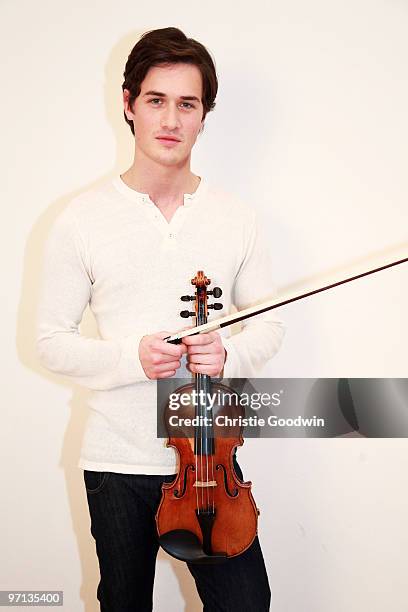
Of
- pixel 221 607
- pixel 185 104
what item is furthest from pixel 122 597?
pixel 185 104

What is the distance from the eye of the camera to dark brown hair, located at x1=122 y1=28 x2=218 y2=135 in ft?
4.25

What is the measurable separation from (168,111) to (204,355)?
46 centimetres

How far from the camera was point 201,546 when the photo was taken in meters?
1.19

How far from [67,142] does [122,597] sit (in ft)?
3.48

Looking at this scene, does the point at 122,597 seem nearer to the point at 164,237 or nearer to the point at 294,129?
the point at 164,237

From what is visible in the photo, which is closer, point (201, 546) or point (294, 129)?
point (201, 546)

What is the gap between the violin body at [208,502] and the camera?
1.19m

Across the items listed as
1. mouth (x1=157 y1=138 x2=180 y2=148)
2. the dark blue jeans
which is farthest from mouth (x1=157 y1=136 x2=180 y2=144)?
the dark blue jeans

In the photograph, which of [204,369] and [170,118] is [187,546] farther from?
[170,118]

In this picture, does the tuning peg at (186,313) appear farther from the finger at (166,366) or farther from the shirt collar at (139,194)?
the shirt collar at (139,194)

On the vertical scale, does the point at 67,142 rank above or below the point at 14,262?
above

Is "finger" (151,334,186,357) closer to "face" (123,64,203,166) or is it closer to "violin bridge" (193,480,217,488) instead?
"violin bridge" (193,480,217,488)

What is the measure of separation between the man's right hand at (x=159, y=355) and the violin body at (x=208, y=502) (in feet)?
0.25

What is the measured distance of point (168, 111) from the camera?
130cm
